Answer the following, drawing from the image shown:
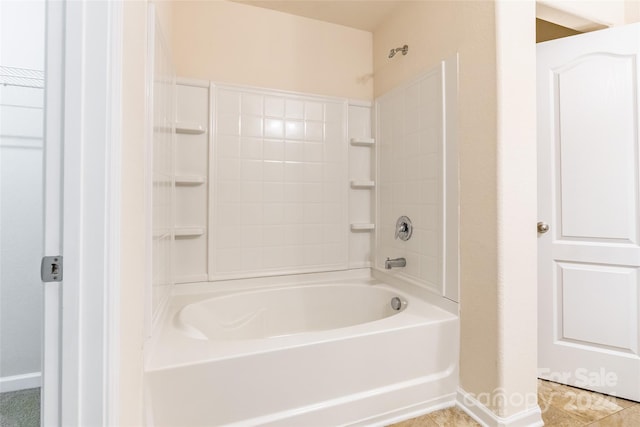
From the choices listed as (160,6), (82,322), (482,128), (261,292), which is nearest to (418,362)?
(261,292)

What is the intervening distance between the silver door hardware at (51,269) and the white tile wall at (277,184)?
4.25 ft

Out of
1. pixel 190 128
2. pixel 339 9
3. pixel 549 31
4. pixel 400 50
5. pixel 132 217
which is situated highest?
pixel 339 9

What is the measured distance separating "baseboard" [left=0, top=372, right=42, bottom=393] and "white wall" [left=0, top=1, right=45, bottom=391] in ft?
0.09

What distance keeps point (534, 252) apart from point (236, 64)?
211 cm

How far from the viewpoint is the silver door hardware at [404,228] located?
2.02m

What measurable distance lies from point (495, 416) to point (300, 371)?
92cm

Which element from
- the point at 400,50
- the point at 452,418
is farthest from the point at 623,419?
the point at 400,50

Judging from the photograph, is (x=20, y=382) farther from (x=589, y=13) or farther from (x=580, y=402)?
(x=589, y=13)

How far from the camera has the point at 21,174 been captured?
3.07 feet

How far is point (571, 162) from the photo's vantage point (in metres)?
1.76

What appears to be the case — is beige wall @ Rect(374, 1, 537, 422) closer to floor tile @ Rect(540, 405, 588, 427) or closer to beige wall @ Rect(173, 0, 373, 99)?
floor tile @ Rect(540, 405, 588, 427)

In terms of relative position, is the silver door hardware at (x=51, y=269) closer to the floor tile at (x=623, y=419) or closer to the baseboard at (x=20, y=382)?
the baseboard at (x=20, y=382)

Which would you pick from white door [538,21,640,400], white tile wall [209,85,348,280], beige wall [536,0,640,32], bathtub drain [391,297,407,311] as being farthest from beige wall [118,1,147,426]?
white door [538,21,640,400]

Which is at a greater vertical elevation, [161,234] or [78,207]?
[78,207]
